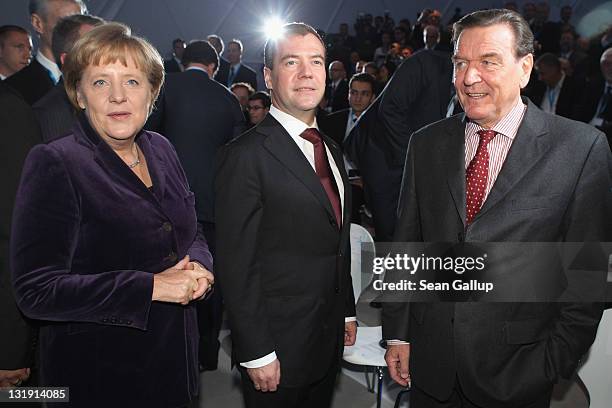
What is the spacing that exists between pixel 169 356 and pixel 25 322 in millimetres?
475

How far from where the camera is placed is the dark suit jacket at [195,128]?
3805 mm

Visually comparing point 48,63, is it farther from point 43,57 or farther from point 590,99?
point 590,99

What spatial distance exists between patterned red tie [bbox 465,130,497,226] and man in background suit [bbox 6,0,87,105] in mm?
2332

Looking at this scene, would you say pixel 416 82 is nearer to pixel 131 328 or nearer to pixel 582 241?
pixel 582 241

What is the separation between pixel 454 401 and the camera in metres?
1.87

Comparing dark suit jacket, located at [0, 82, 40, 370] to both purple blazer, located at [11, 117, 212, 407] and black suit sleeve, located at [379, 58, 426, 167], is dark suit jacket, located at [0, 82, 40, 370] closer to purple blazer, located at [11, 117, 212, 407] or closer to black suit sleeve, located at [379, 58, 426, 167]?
purple blazer, located at [11, 117, 212, 407]

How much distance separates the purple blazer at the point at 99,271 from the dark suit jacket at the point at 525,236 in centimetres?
88

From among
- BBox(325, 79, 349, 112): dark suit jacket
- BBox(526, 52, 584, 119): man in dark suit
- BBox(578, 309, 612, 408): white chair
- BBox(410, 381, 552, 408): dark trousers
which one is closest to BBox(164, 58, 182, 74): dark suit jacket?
BBox(325, 79, 349, 112): dark suit jacket

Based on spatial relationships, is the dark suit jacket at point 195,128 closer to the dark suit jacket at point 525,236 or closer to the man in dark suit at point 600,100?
the dark suit jacket at point 525,236

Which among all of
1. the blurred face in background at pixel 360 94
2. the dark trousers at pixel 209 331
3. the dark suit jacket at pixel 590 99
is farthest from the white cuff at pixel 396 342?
the dark suit jacket at pixel 590 99

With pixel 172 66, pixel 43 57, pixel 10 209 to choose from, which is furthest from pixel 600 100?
pixel 172 66

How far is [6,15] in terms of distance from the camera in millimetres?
10992

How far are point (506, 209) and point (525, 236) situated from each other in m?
0.11

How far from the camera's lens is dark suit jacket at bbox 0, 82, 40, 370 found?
170cm
